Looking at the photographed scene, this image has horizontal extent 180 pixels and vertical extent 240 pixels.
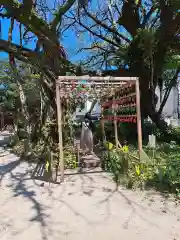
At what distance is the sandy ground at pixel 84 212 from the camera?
3125 millimetres

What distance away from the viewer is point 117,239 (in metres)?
2.96

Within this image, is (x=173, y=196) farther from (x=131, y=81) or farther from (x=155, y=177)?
(x=131, y=81)

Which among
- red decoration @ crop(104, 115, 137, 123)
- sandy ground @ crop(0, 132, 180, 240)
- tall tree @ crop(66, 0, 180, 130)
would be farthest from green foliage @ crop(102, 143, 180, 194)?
tall tree @ crop(66, 0, 180, 130)

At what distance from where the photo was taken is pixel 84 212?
3.81m

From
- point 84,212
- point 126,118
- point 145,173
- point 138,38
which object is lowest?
point 84,212

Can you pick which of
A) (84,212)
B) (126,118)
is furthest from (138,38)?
(84,212)

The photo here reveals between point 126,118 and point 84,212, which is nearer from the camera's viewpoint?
point 84,212

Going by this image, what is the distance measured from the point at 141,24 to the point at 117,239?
30.3 feet

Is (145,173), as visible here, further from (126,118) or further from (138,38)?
(138,38)

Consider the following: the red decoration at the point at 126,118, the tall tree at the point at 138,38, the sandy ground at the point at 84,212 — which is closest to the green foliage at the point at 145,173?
the sandy ground at the point at 84,212

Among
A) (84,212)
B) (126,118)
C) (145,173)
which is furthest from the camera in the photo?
(126,118)

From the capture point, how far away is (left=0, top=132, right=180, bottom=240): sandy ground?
123 inches

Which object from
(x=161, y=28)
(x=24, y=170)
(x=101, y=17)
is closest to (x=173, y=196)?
(x=24, y=170)

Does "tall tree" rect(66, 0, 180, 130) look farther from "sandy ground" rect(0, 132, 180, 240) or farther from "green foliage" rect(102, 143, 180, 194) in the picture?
"sandy ground" rect(0, 132, 180, 240)
